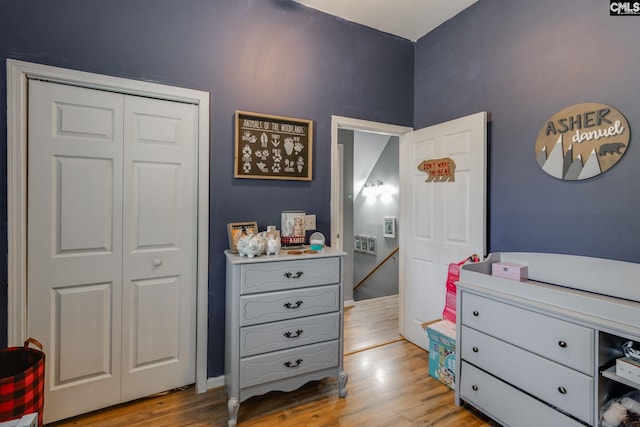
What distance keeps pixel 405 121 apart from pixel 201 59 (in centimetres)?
182

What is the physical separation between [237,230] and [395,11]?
215 cm

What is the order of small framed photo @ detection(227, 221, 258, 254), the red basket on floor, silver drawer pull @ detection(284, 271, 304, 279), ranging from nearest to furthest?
the red basket on floor, silver drawer pull @ detection(284, 271, 304, 279), small framed photo @ detection(227, 221, 258, 254)

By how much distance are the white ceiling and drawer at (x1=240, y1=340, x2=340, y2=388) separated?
99.0 inches

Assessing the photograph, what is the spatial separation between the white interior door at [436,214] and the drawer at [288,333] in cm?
105

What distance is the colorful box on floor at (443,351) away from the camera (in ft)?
6.95

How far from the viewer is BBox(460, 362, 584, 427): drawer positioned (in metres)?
1.51

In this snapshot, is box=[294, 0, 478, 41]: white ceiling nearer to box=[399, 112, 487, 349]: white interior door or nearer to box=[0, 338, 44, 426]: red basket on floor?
box=[399, 112, 487, 349]: white interior door

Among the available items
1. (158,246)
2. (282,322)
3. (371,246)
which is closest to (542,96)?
(282,322)

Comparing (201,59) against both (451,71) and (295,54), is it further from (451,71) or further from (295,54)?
(451,71)

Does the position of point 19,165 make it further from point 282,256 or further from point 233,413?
point 233,413

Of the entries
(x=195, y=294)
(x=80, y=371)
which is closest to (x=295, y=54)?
(x=195, y=294)

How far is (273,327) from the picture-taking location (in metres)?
1.87

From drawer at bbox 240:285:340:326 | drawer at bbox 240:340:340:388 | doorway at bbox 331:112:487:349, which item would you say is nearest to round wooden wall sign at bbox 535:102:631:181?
doorway at bbox 331:112:487:349

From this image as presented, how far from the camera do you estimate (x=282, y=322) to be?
6.19 ft
